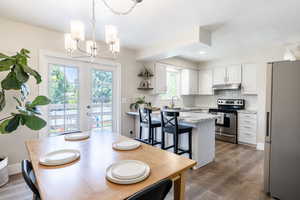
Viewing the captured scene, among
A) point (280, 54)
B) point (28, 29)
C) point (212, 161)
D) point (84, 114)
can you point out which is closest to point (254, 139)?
point (212, 161)

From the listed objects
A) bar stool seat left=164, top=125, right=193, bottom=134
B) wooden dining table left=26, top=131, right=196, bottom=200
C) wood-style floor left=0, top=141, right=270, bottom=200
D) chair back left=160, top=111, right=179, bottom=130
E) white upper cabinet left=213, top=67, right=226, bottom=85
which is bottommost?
wood-style floor left=0, top=141, right=270, bottom=200

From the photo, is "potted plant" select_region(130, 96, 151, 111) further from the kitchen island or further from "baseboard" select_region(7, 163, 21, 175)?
"baseboard" select_region(7, 163, 21, 175)

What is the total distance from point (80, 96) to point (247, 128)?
412cm

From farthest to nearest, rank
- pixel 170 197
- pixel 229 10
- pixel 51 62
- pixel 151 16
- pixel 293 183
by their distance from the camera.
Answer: pixel 51 62 < pixel 151 16 < pixel 229 10 < pixel 170 197 < pixel 293 183

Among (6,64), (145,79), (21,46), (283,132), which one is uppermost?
(21,46)

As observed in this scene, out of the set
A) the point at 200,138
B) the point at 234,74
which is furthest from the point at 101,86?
the point at 234,74

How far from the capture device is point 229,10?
218cm

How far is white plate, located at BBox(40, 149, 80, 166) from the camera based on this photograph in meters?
1.19

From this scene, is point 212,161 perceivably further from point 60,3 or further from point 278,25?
point 60,3

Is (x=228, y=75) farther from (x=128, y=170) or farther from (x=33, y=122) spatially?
(x=33, y=122)

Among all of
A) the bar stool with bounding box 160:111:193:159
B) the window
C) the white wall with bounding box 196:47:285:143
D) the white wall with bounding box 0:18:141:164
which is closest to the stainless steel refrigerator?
the bar stool with bounding box 160:111:193:159

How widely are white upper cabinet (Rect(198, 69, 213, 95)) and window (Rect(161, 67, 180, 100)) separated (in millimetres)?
791

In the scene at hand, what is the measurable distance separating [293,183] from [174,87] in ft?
12.7

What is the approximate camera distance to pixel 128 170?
1058 millimetres
